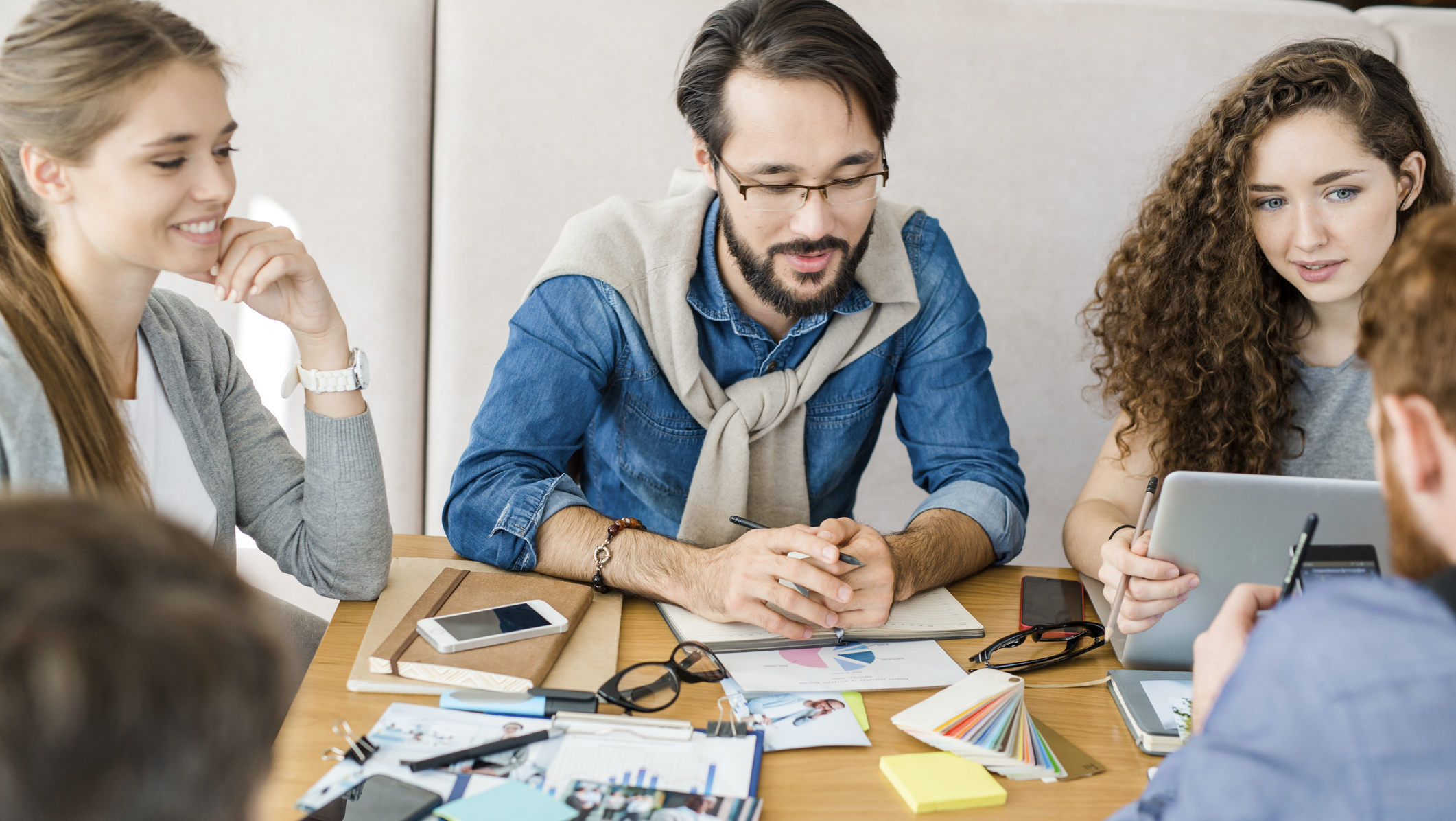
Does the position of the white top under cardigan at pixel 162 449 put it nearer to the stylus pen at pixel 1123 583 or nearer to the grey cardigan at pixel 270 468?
the grey cardigan at pixel 270 468

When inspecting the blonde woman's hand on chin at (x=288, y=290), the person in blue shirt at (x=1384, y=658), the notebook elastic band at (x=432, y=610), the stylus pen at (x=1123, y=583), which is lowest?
the notebook elastic band at (x=432, y=610)

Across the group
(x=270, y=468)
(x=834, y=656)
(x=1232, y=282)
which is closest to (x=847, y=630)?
(x=834, y=656)

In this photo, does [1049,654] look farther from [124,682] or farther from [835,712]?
[124,682]

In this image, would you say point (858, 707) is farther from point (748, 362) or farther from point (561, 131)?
point (561, 131)

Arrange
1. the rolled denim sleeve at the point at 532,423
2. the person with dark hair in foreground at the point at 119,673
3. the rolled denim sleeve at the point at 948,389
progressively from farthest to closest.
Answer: the rolled denim sleeve at the point at 948,389 → the rolled denim sleeve at the point at 532,423 → the person with dark hair in foreground at the point at 119,673

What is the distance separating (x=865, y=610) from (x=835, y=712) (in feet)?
0.65

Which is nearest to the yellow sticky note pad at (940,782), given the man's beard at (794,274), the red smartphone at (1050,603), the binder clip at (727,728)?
the binder clip at (727,728)

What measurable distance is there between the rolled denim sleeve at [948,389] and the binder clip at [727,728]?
0.71m

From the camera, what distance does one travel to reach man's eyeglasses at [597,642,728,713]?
3.40ft

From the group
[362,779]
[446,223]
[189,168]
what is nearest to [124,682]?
[362,779]

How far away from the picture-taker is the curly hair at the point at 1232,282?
150 cm

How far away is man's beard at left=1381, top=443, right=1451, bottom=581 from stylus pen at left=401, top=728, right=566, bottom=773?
695 mm

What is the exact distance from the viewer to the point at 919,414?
169 cm

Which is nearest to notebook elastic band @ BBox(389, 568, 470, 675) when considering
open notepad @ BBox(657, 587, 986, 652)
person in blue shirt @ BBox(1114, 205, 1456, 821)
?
open notepad @ BBox(657, 587, 986, 652)
